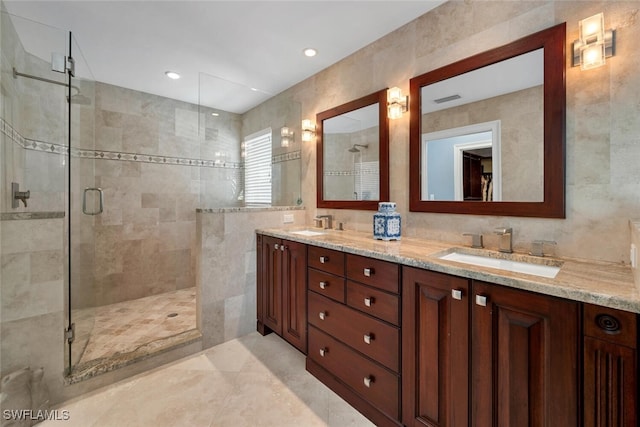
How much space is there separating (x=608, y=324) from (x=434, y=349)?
1.96 ft

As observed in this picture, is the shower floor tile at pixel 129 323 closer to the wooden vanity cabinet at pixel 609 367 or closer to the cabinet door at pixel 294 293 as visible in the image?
the cabinet door at pixel 294 293

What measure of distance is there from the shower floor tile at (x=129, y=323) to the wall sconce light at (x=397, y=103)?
2546mm

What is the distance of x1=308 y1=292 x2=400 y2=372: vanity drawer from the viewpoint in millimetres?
1364

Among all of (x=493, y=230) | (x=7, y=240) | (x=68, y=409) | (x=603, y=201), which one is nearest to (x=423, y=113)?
(x=493, y=230)

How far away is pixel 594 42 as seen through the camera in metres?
1.22

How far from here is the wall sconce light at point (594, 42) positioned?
120 cm

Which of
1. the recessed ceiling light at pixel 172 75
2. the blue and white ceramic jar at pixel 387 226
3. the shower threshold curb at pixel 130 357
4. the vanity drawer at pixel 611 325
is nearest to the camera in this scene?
the vanity drawer at pixel 611 325

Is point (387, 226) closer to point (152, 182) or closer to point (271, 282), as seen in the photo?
point (271, 282)

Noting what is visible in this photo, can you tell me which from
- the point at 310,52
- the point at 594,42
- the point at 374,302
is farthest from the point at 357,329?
the point at 310,52

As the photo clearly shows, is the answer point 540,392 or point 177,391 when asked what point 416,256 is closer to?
point 540,392

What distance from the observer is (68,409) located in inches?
63.3

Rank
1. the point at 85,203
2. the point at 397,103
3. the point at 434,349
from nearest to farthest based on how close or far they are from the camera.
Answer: the point at 434,349
the point at 397,103
the point at 85,203

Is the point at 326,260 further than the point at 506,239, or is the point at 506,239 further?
the point at 326,260

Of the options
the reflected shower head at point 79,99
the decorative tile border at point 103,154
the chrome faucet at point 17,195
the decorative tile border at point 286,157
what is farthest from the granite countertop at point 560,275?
the reflected shower head at point 79,99
